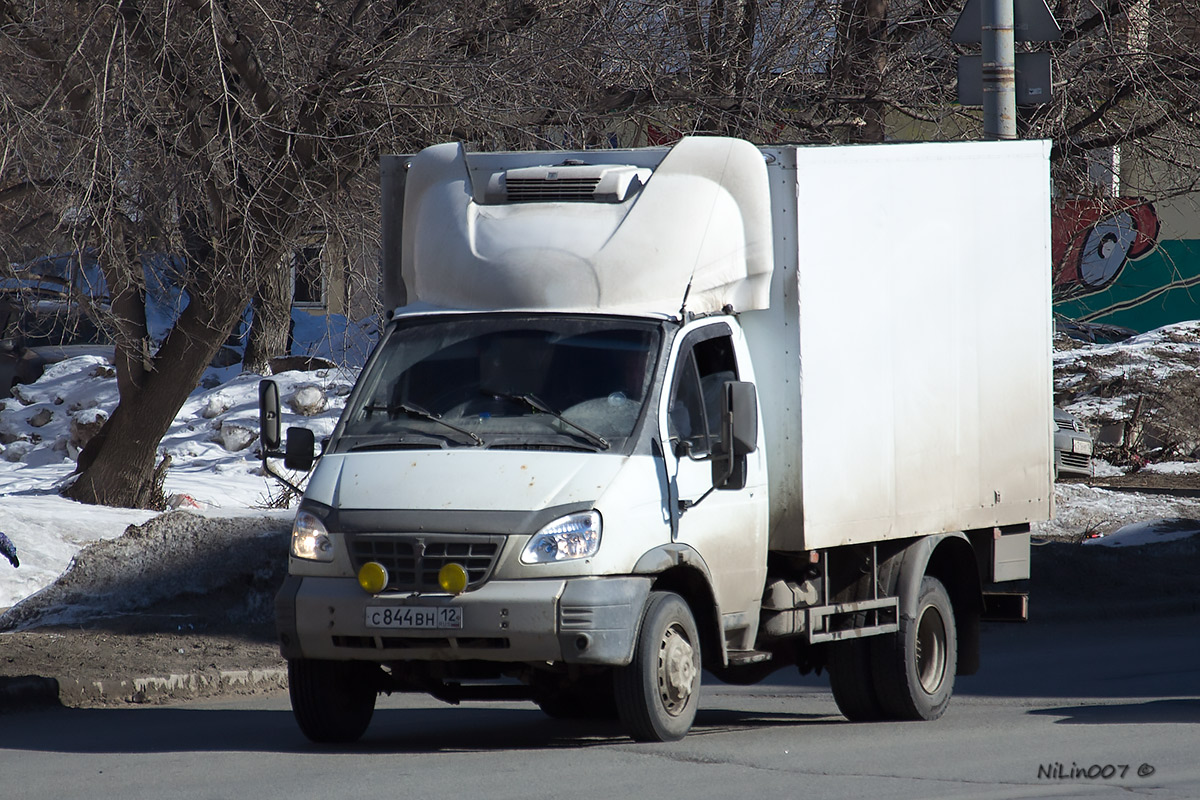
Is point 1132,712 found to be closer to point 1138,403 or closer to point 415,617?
point 415,617

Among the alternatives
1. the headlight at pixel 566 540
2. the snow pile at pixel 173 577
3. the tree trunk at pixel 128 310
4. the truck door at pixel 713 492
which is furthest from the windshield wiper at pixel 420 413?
the tree trunk at pixel 128 310

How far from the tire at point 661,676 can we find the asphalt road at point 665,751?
0.44ft

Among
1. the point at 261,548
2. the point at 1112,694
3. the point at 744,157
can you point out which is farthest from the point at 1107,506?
the point at 744,157

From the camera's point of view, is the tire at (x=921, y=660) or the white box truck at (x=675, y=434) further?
the tire at (x=921, y=660)

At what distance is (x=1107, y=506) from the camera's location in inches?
726

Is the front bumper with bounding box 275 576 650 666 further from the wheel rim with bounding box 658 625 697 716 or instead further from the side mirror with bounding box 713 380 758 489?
the side mirror with bounding box 713 380 758 489

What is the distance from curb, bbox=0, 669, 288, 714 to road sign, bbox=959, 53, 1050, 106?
6.80 metres

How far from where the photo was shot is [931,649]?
9.43 m

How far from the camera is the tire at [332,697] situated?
7.95m

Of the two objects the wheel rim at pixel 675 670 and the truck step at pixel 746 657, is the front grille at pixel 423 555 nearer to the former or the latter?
the wheel rim at pixel 675 670

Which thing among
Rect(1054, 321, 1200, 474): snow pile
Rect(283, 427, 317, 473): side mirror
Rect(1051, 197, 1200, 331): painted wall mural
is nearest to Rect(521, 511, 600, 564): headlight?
Rect(283, 427, 317, 473): side mirror

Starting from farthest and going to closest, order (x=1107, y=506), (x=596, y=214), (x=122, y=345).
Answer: (x=1107, y=506) < (x=122, y=345) < (x=596, y=214)

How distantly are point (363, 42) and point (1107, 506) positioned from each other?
9.96 m

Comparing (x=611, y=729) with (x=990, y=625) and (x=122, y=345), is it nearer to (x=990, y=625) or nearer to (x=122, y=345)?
(x=990, y=625)
